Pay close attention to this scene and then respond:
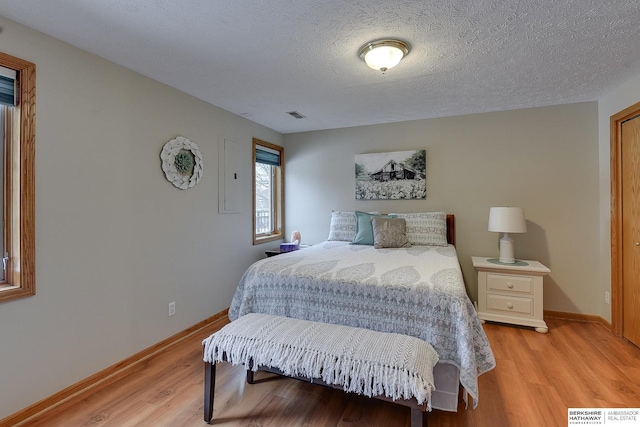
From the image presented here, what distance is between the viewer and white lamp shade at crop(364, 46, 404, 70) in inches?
75.3

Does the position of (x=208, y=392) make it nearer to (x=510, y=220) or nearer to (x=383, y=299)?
(x=383, y=299)

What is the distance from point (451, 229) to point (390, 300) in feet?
6.74

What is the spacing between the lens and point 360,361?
4.72 ft

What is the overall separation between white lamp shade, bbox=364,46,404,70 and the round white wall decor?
1742 millimetres

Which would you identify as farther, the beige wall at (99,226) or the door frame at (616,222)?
the door frame at (616,222)

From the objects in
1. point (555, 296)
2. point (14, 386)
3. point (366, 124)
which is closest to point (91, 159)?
point (14, 386)

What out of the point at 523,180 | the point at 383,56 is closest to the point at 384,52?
the point at 383,56

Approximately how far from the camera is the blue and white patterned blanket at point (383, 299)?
5.33 ft

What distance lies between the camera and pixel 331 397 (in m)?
1.92

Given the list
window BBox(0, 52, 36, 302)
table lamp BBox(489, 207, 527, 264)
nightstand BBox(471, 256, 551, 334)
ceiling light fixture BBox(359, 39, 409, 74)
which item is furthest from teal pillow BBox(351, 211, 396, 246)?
window BBox(0, 52, 36, 302)

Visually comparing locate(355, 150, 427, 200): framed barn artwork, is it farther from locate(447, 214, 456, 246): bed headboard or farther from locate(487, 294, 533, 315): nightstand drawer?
locate(487, 294, 533, 315): nightstand drawer

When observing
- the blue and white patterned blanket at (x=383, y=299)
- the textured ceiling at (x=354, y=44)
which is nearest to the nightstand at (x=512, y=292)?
the blue and white patterned blanket at (x=383, y=299)

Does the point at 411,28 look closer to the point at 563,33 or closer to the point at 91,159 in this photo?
the point at 563,33

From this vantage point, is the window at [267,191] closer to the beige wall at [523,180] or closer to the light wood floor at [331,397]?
the beige wall at [523,180]
